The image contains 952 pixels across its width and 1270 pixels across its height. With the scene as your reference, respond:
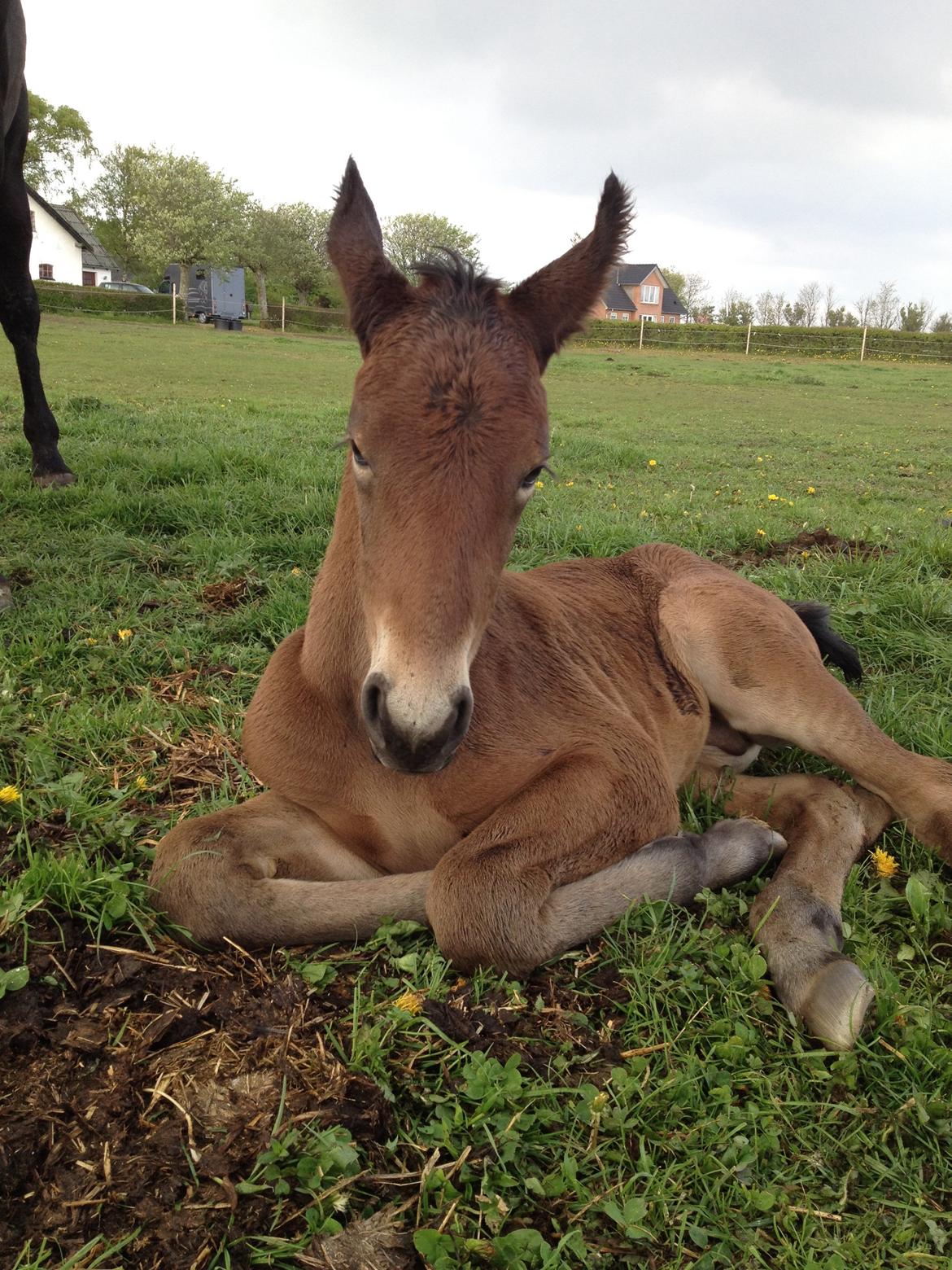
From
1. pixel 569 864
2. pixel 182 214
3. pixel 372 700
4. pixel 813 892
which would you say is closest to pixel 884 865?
pixel 813 892

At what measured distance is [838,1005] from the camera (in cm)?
225

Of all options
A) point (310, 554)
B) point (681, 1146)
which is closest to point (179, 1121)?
point (681, 1146)

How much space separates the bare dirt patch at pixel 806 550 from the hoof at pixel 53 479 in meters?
4.99

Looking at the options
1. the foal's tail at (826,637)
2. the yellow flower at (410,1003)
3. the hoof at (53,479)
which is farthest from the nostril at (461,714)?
the hoof at (53,479)

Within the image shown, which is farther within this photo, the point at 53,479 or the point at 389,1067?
the point at 53,479

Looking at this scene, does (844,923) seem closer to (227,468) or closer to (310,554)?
(310,554)

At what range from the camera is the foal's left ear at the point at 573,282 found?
2719 mm

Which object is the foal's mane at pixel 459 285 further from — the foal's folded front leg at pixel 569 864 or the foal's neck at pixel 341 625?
the foal's folded front leg at pixel 569 864

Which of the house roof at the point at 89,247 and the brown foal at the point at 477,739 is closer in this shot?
the brown foal at the point at 477,739

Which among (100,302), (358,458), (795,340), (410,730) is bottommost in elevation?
(410,730)

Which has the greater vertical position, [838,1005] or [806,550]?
[806,550]

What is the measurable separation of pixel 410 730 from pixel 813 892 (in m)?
1.55

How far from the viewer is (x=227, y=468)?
7.45 metres

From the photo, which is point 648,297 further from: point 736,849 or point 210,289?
point 736,849
